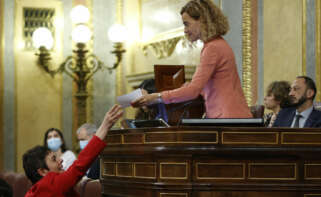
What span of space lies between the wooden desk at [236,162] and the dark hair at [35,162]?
0.53 meters

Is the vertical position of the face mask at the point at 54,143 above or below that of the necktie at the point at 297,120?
below

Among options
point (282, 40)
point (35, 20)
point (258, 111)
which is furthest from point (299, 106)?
point (35, 20)

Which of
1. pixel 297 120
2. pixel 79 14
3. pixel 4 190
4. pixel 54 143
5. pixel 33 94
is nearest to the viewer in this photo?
pixel 4 190

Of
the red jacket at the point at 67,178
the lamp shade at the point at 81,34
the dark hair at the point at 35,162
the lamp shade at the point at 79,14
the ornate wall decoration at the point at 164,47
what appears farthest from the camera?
the lamp shade at the point at 79,14

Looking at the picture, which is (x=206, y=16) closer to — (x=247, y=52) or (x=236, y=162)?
(x=236, y=162)

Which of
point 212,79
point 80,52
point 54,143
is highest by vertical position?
point 80,52

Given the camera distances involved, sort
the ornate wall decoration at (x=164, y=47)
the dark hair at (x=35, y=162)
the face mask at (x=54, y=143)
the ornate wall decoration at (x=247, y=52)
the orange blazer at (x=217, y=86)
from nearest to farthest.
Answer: the dark hair at (x=35, y=162) < the orange blazer at (x=217, y=86) < the ornate wall decoration at (x=247, y=52) < the face mask at (x=54, y=143) < the ornate wall decoration at (x=164, y=47)

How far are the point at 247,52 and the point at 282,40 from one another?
1.46 feet

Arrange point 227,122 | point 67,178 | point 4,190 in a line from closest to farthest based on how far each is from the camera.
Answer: point 4,190 → point 67,178 → point 227,122

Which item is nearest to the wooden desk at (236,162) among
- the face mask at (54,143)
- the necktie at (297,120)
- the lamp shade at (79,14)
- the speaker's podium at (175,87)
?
the speaker's podium at (175,87)

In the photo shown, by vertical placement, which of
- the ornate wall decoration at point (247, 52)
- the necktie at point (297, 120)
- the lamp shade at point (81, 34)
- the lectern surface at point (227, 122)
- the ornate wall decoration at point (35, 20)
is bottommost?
the necktie at point (297, 120)

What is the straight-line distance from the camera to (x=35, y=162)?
311 cm

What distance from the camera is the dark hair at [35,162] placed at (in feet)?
10.2

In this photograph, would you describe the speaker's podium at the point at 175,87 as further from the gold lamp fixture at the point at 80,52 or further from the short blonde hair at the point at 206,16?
the gold lamp fixture at the point at 80,52
